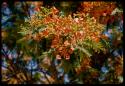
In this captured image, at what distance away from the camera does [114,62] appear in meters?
10.8

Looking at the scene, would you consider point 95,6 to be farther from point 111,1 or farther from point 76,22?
point 76,22

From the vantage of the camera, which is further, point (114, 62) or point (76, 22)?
point (114, 62)

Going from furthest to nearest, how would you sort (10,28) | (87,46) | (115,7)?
(10,28) < (115,7) < (87,46)

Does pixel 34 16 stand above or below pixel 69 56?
above

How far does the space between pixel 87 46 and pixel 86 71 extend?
8.60 feet

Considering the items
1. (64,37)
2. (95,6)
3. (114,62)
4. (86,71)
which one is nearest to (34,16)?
(64,37)

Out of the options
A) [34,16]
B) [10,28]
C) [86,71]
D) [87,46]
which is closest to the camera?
[87,46]

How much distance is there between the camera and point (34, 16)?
7645 millimetres

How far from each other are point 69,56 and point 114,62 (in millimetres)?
3657

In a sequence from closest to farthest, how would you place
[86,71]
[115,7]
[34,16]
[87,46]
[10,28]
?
[87,46] → [34,16] → [115,7] → [86,71] → [10,28]

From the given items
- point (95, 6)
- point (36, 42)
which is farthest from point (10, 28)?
point (95, 6)

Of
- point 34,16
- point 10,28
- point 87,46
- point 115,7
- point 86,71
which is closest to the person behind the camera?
point 87,46

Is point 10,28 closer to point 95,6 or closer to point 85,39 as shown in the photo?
point 95,6

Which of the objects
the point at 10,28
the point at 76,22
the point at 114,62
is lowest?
the point at 114,62
